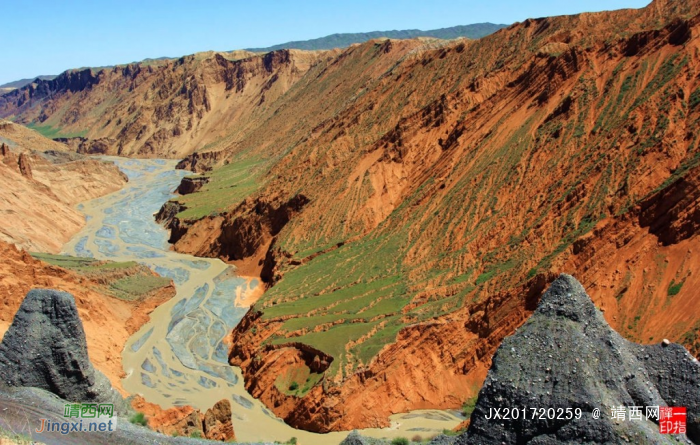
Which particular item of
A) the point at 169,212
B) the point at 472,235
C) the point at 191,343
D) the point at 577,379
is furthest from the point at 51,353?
the point at 169,212

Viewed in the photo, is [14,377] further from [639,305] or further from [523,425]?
[639,305]

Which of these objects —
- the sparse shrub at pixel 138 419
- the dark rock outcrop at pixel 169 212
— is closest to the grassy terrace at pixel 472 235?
the sparse shrub at pixel 138 419

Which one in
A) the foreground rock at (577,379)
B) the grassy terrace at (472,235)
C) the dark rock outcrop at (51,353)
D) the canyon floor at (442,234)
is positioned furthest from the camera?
the grassy terrace at (472,235)

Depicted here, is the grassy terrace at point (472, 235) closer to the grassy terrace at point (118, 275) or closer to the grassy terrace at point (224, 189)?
the grassy terrace at point (118, 275)

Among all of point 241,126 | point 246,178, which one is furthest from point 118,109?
point 246,178

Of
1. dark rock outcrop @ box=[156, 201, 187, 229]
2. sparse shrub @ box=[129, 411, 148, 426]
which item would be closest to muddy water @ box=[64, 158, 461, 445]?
dark rock outcrop @ box=[156, 201, 187, 229]
